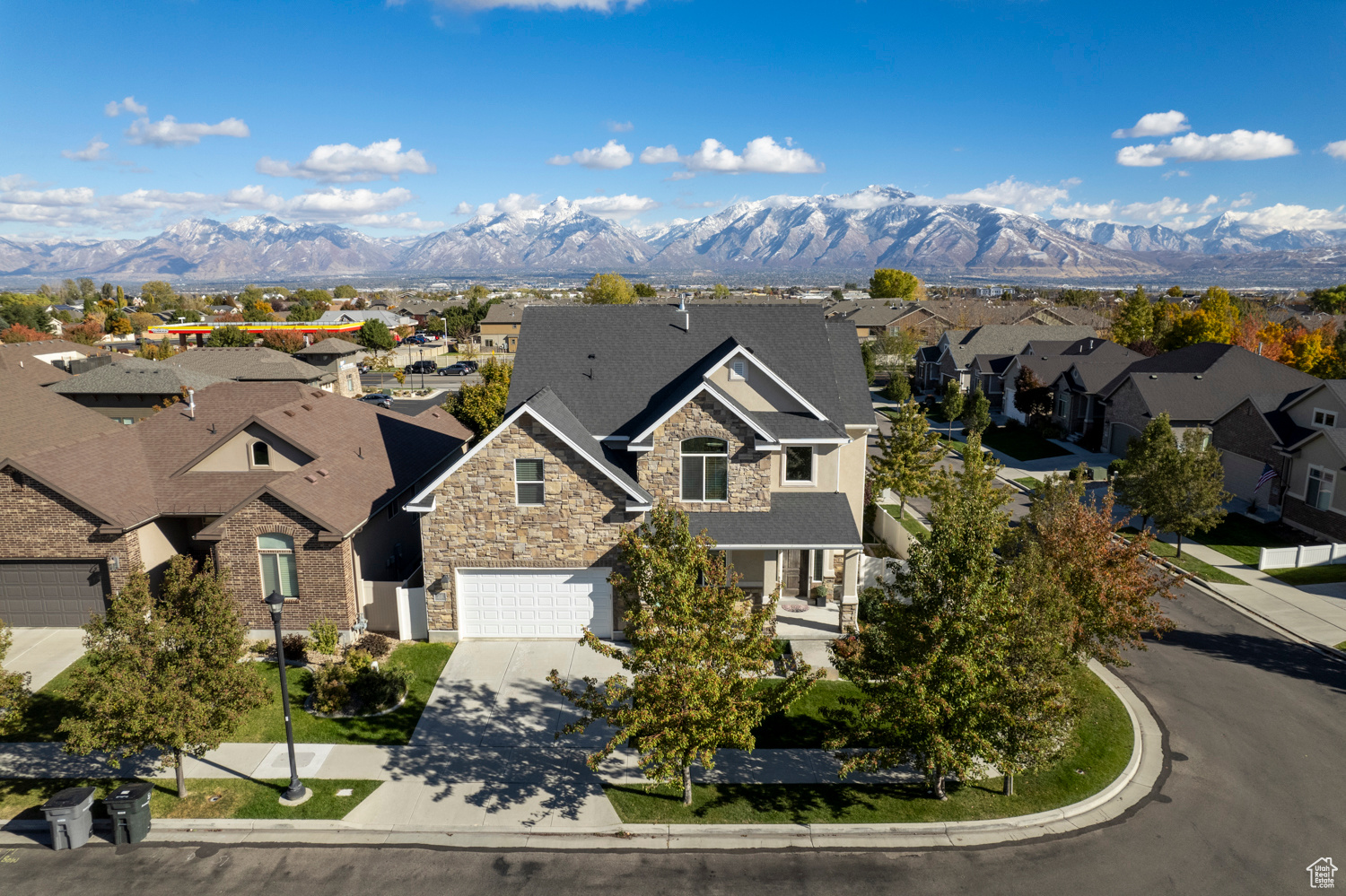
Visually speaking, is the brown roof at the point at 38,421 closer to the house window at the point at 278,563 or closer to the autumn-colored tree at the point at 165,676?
the house window at the point at 278,563

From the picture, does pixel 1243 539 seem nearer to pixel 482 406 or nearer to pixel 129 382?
pixel 482 406

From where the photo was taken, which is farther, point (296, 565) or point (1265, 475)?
point (1265, 475)

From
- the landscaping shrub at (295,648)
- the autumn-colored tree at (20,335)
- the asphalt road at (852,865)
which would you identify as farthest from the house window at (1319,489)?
the autumn-colored tree at (20,335)

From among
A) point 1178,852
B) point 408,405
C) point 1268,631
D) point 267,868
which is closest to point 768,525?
point 1178,852

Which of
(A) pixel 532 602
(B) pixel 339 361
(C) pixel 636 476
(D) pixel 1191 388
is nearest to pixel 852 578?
(C) pixel 636 476

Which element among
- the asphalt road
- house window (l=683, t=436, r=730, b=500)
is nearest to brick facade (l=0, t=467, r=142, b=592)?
the asphalt road

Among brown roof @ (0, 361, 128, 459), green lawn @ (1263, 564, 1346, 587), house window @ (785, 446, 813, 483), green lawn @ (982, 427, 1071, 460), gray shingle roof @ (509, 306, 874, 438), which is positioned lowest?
green lawn @ (1263, 564, 1346, 587)

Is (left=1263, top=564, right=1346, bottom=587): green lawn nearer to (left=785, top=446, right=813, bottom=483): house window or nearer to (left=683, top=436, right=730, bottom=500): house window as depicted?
(left=785, top=446, right=813, bottom=483): house window
